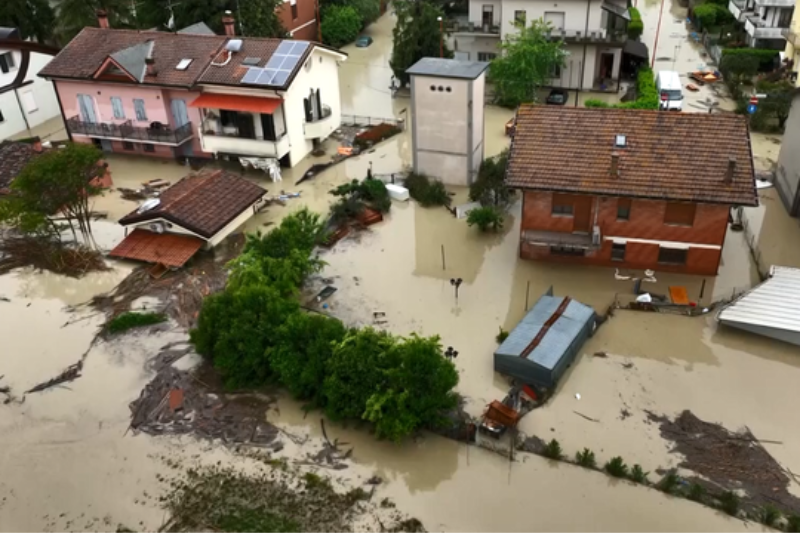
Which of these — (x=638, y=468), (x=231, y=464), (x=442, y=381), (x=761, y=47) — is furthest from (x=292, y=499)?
(x=761, y=47)

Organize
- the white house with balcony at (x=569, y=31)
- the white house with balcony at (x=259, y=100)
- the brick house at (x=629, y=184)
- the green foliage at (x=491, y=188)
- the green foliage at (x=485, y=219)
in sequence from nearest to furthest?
1. the brick house at (x=629, y=184)
2. the green foliage at (x=485, y=219)
3. the green foliage at (x=491, y=188)
4. the white house with balcony at (x=259, y=100)
5. the white house with balcony at (x=569, y=31)

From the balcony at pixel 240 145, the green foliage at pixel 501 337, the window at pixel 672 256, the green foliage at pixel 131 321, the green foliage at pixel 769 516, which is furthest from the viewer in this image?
the balcony at pixel 240 145

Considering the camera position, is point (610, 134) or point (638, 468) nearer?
point (638, 468)

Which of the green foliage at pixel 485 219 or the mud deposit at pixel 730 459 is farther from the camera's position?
the green foliage at pixel 485 219

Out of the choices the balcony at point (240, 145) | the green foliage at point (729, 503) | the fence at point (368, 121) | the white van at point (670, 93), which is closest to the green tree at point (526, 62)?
the white van at point (670, 93)

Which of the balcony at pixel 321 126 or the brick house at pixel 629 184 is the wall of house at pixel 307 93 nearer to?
the balcony at pixel 321 126

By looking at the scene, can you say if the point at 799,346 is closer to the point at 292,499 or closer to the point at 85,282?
the point at 292,499

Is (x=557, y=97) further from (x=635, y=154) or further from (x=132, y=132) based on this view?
(x=132, y=132)
